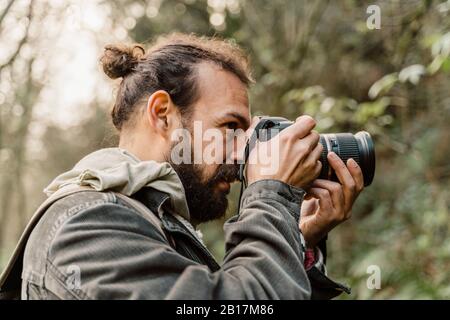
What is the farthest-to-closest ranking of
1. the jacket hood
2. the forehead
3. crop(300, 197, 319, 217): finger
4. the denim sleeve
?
crop(300, 197, 319, 217): finger < the forehead < the jacket hood < the denim sleeve

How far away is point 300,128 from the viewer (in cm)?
160

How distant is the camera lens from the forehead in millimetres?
306

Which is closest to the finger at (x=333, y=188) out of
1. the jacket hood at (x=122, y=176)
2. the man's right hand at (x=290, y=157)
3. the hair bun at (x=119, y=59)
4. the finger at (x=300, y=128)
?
the man's right hand at (x=290, y=157)

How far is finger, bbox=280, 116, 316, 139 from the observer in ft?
5.21

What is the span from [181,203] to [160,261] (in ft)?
1.16

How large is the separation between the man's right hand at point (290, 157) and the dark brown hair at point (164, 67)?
39 cm

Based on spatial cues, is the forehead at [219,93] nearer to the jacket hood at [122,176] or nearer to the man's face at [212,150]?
the man's face at [212,150]

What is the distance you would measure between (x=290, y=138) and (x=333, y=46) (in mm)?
4983

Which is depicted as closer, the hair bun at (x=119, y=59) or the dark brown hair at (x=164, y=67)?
the dark brown hair at (x=164, y=67)

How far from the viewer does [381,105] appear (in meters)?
3.35

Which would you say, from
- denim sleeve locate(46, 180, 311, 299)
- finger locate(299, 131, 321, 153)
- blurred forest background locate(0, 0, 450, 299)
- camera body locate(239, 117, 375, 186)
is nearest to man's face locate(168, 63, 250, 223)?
camera body locate(239, 117, 375, 186)

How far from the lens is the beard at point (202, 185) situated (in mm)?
1784

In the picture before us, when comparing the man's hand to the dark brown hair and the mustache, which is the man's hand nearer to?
the mustache

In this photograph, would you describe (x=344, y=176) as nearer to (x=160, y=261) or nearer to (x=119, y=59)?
(x=160, y=261)
